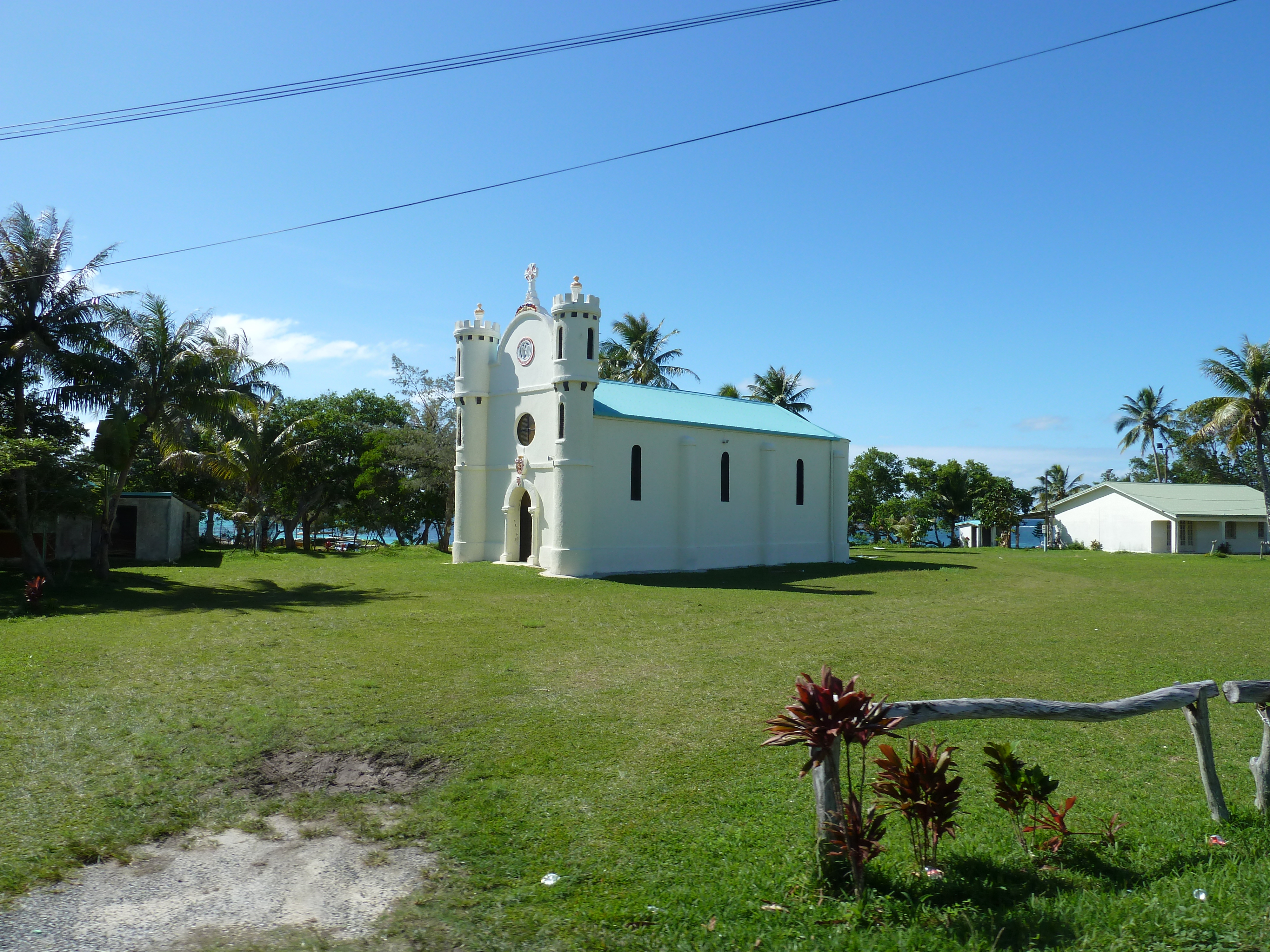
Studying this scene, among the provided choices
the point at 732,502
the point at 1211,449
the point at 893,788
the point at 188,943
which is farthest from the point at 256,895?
the point at 1211,449

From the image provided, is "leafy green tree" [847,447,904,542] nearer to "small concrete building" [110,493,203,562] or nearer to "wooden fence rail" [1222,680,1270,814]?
"small concrete building" [110,493,203,562]

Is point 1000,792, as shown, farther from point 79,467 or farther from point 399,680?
point 79,467

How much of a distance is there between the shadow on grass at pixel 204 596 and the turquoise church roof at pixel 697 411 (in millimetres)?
10186

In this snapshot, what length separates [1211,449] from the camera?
67938 millimetres

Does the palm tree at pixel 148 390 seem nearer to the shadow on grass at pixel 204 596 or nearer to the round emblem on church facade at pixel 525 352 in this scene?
the shadow on grass at pixel 204 596

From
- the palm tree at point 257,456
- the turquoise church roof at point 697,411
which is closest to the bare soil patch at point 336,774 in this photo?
the turquoise church roof at point 697,411

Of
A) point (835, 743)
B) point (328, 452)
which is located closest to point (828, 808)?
point (835, 743)

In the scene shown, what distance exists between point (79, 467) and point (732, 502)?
19955mm

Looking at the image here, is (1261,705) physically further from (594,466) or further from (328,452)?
(328,452)

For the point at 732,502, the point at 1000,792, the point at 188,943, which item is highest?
the point at 732,502

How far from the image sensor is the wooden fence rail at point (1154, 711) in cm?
542

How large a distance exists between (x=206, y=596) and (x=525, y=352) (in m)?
13.1

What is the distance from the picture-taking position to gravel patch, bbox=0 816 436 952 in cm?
451

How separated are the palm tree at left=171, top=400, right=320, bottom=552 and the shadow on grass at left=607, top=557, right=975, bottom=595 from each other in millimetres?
17920
